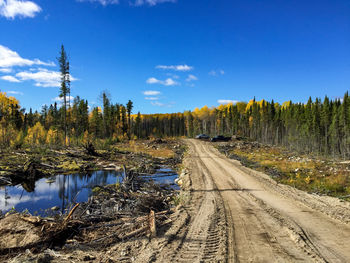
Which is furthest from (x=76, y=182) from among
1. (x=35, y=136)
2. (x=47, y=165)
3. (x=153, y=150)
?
(x=35, y=136)

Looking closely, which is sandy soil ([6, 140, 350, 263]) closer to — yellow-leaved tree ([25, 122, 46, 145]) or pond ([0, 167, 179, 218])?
pond ([0, 167, 179, 218])

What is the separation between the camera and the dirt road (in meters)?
5.26

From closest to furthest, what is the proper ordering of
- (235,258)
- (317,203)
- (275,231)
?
(235,258) → (275,231) → (317,203)

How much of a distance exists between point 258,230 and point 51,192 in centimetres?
1403

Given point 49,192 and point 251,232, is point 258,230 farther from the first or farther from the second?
point 49,192

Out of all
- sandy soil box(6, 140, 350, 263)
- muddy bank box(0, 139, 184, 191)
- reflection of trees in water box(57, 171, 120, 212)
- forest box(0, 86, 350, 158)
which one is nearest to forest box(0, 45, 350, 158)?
forest box(0, 86, 350, 158)

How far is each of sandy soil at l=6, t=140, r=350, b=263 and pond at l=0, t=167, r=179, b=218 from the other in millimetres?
5031

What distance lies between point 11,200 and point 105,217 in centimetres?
884

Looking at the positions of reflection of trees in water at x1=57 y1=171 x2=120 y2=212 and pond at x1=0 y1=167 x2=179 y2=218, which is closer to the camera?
pond at x1=0 y1=167 x2=179 y2=218

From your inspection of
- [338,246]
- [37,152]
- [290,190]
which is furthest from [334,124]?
[37,152]

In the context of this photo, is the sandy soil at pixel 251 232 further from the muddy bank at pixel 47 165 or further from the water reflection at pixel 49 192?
the muddy bank at pixel 47 165

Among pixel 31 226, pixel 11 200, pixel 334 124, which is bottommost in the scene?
pixel 11 200

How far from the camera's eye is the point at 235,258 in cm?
511

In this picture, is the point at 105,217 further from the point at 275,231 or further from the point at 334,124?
the point at 334,124
